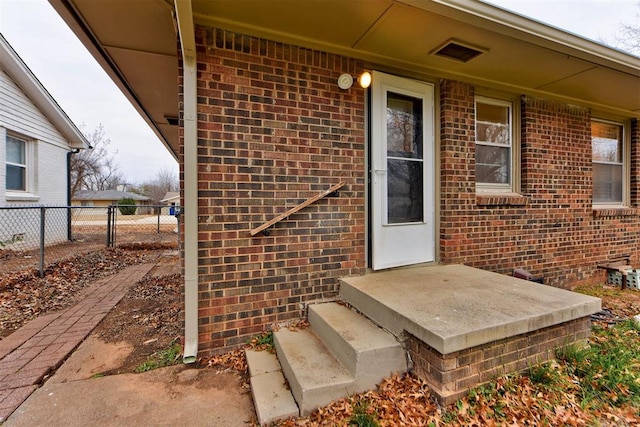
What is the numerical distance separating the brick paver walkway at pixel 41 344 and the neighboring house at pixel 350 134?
42.7 inches

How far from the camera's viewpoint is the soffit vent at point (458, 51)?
284 centimetres

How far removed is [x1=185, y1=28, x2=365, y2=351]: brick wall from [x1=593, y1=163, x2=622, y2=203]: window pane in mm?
4631

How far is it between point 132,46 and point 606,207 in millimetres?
7284

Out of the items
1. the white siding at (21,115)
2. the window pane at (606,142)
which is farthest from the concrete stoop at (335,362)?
the white siding at (21,115)

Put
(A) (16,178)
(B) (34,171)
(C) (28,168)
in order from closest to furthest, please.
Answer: (A) (16,178) < (C) (28,168) < (B) (34,171)

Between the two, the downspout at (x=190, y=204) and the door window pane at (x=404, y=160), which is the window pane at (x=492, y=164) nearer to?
the door window pane at (x=404, y=160)

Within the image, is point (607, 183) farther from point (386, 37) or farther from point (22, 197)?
point (22, 197)

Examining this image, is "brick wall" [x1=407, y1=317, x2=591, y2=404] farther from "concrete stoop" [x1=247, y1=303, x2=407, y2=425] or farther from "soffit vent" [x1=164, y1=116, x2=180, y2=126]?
"soffit vent" [x1=164, y1=116, x2=180, y2=126]

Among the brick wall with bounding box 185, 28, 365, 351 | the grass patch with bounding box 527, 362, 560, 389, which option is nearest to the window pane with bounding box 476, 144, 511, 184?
the brick wall with bounding box 185, 28, 365, 351

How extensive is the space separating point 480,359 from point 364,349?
0.75 m

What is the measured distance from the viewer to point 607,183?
5035 mm

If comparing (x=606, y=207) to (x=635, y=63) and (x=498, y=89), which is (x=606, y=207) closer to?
(x=635, y=63)

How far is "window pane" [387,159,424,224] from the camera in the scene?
321 centimetres

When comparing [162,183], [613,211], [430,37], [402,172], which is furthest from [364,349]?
→ [162,183]
